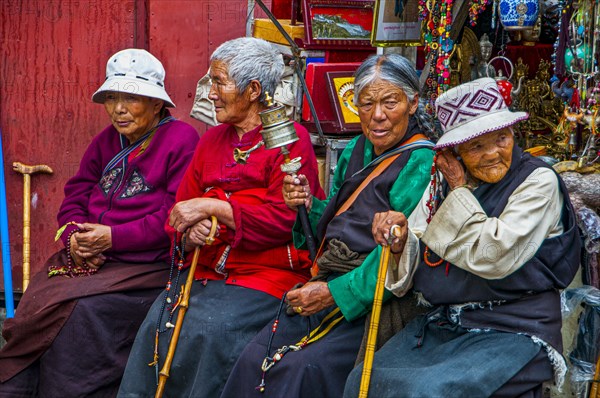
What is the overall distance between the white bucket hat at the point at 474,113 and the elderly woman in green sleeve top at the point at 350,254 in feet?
1.62

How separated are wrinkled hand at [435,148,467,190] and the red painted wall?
111 inches

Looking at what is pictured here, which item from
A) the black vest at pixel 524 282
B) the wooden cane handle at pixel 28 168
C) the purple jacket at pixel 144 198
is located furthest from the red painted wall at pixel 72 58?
the black vest at pixel 524 282

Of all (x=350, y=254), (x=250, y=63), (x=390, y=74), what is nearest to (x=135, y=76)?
(x=250, y=63)

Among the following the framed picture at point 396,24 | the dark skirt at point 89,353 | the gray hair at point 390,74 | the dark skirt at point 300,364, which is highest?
the framed picture at point 396,24

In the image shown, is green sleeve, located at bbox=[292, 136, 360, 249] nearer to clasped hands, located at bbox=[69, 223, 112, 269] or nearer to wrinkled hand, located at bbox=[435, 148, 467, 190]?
wrinkled hand, located at bbox=[435, 148, 467, 190]

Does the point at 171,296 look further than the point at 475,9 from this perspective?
No

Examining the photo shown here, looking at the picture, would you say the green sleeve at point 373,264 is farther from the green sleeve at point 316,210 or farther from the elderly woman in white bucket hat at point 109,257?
the elderly woman in white bucket hat at point 109,257

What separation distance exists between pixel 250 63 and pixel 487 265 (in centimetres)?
174

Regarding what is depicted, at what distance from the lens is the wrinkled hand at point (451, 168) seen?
3678mm

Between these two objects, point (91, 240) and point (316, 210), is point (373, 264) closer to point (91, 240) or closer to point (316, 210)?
point (316, 210)

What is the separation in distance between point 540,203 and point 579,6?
1.44 m

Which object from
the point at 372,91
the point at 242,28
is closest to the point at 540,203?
the point at 372,91

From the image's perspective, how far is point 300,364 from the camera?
3.99 meters

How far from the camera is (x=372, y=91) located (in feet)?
14.1
